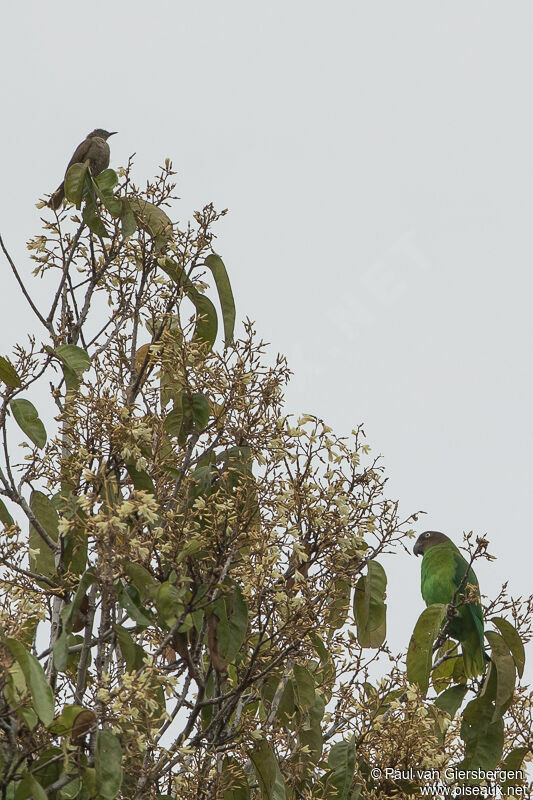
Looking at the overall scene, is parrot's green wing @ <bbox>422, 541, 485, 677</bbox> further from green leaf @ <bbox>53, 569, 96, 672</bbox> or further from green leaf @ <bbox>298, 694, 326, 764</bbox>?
green leaf @ <bbox>53, 569, 96, 672</bbox>

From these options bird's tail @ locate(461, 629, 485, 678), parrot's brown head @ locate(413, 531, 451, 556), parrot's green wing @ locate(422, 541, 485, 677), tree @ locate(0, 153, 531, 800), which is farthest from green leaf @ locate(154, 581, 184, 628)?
parrot's brown head @ locate(413, 531, 451, 556)

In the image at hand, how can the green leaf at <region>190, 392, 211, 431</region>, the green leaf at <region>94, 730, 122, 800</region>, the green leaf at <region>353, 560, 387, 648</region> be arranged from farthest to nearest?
the green leaf at <region>353, 560, 387, 648</region>
the green leaf at <region>190, 392, 211, 431</region>
the green leaf at <region>94, 730, 122, 800</region>

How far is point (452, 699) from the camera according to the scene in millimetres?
3617

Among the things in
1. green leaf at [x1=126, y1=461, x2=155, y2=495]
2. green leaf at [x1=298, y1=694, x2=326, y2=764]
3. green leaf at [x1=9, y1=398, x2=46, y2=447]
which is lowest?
green leaf at [x1=298, y1=694, x2=326, y2=764]

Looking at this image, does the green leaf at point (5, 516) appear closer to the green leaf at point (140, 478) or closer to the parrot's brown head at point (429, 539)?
the green leaf at point (140, 478)

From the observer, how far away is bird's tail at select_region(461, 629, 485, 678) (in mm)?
3600

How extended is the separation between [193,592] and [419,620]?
996 millimetres

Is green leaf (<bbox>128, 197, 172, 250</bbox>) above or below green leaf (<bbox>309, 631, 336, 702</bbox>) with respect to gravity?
above

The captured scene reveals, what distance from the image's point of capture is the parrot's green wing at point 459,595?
361 centimetres

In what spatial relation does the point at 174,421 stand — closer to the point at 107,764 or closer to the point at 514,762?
the point at 107,764

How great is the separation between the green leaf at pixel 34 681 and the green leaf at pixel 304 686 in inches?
38.6

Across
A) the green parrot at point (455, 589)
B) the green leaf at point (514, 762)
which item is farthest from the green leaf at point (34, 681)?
the green leaf at point (514, 762)

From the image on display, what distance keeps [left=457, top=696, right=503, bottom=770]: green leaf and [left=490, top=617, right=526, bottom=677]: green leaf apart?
0.76ft

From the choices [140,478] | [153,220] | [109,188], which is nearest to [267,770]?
[140,478]
